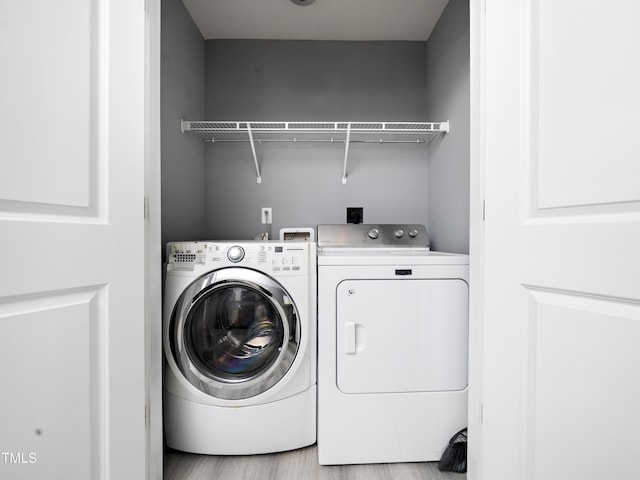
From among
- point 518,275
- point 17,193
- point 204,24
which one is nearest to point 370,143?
point 204,24

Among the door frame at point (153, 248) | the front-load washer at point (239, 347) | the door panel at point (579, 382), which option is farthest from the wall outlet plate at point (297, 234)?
the door panel at point (579, 382)

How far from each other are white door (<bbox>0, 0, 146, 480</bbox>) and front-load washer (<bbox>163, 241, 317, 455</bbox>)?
1.23 ft

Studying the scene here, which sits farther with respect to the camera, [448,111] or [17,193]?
[448,111]

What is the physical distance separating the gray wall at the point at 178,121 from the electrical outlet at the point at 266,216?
16.9 inches

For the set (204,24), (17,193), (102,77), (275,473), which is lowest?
(275,473)

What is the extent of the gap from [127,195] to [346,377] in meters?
1.14

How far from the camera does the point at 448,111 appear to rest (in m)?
1.94

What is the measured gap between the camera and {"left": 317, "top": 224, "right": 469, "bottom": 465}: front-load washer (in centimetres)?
139

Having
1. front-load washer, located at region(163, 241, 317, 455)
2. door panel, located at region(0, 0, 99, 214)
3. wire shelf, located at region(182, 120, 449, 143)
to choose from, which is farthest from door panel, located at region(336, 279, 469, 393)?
wire shelf, located at region(182, 120, 449, 143)

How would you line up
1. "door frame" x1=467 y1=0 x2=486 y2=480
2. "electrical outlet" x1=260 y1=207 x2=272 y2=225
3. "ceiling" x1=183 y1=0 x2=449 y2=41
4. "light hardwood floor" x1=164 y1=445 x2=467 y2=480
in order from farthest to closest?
"electrical outlet" x1=260 y1=207 x2=272 y2=225
"ceiling" x1=183 y1=0 x2=449 y2=41
"light hardwood floor" x1=164 y1=445 x2=467 y2=480
"door frame" x1=467 y1=0 x2=486 y2=480

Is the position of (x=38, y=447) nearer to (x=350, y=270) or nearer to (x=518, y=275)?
(x=350, y=270)

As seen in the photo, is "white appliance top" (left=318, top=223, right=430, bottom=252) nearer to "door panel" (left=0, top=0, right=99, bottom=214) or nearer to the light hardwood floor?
the light hardwood floor

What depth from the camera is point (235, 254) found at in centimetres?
139

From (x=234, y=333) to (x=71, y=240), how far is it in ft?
2.79
